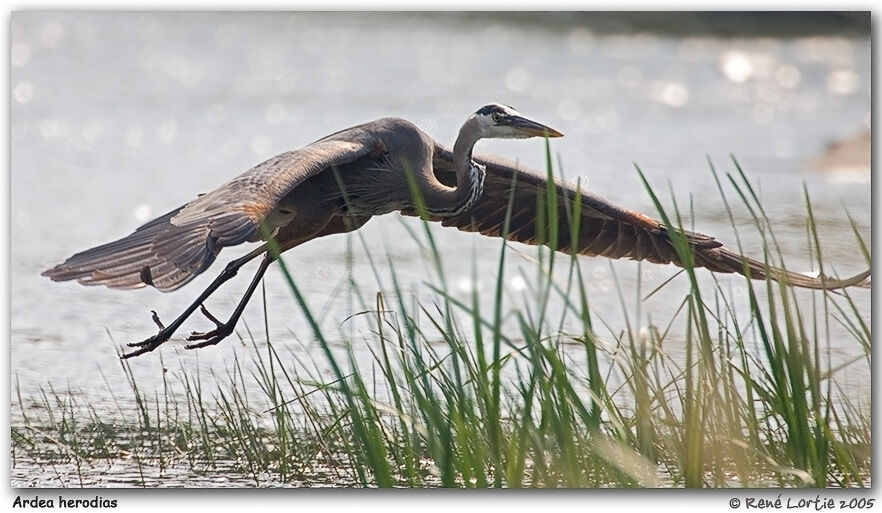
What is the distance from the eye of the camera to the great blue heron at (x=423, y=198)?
13.0 ft

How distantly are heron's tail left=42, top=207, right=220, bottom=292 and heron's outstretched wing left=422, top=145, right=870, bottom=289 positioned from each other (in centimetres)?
125

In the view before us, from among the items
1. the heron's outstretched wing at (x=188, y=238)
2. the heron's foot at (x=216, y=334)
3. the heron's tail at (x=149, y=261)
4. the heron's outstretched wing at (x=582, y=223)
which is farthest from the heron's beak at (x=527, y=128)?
the heron's tail at (x=149, y=261)

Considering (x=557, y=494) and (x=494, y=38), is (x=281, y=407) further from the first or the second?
(x=494, y=38)

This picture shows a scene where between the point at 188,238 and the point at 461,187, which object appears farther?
the point at 461,187

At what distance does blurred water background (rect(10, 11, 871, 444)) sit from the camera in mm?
4559

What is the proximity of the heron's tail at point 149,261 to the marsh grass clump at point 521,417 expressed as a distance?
27cm

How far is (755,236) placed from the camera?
16.9 ft

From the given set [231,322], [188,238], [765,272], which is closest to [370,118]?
[231,322]

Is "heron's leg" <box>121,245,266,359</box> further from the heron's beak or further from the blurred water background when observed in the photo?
the heron's beak

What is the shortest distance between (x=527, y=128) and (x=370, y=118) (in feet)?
2.86

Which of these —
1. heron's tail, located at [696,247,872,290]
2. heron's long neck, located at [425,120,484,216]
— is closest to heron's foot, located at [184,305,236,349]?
heron's long neck, located at [425,120,484,216]

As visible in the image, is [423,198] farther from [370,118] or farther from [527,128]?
[370,118]

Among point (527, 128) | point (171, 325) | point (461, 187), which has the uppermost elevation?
point (527, 128)

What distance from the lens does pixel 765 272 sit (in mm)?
4059
